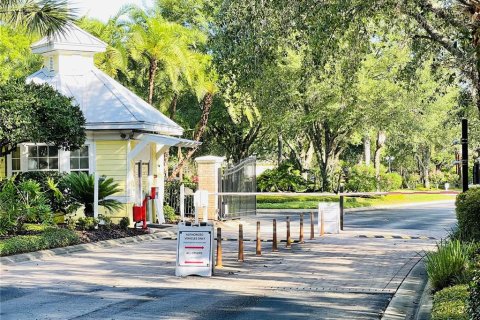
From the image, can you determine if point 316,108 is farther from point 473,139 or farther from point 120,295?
point 120,295

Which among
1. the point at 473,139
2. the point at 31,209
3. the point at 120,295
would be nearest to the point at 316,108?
the point at 473,139

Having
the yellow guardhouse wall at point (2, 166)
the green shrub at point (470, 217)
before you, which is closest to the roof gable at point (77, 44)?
the yellow guardhouse wall at point (2, 166)

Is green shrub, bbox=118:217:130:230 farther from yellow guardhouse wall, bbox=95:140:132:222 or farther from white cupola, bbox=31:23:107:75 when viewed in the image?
white cupola, bbox=31:23:107:75

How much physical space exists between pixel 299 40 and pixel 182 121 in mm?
33699

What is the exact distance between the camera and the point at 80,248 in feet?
64.3

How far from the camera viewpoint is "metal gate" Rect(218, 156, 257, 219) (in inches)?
1215

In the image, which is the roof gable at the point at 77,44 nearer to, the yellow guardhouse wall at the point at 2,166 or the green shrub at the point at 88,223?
the yellow guardhouse wall at the point at 2,166

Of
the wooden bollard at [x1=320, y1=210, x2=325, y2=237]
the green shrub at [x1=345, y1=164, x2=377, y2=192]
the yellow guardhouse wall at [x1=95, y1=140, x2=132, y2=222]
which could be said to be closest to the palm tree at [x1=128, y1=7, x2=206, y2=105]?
the yellow guardhouse wall at [x1=95, y1=140, x2=132, y2=222]

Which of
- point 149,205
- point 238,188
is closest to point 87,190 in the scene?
point 149,205

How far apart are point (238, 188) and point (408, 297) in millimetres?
20354

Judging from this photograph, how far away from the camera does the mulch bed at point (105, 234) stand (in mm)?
21019

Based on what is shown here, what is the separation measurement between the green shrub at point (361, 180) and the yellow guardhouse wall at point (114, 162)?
24.4 m

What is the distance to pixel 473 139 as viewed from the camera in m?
56.4

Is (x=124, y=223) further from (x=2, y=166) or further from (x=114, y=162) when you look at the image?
(x=2, y=166)
